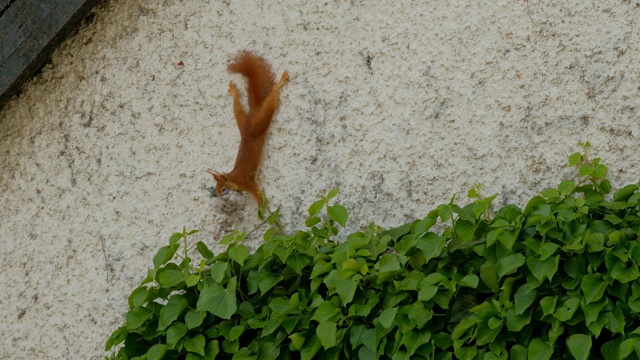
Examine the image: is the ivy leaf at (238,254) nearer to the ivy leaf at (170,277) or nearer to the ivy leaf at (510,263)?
the ivy leaf at (170,277)

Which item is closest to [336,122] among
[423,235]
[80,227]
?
[423,235]

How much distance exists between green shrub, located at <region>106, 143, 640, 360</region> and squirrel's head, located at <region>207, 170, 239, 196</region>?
0.18 metres

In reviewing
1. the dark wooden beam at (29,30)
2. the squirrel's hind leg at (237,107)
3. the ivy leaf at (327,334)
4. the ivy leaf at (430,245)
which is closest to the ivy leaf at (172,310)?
the ivy leaf at (327,334)

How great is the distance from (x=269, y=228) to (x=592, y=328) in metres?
1.06

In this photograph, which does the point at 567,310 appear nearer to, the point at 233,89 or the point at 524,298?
the point at 524,298

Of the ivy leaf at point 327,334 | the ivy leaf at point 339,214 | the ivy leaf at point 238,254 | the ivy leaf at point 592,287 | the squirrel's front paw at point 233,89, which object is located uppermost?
the squirrel's front paw at point 233,89

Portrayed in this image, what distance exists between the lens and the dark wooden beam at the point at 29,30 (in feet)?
9.21

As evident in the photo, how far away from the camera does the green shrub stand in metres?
2.35

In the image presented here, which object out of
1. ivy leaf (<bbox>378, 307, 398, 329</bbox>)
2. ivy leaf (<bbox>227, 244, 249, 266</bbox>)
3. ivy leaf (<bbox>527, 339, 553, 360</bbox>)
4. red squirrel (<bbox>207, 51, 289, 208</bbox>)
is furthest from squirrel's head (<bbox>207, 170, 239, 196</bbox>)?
ivy leaf (<bbox>527, 339, 553, 360</bbox>)

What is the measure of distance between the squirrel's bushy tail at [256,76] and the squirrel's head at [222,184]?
0.24 metres

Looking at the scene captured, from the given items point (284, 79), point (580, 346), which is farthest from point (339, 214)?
point (580, 346)

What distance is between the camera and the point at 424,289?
8.07 ft

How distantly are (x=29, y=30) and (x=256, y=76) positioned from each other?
714 mm

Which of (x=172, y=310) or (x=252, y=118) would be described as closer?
(x=172, y=310)
